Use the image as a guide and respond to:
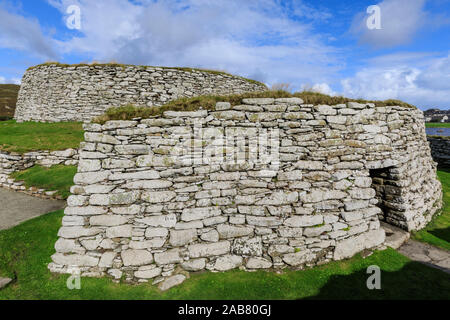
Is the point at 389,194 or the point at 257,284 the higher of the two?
the point at 389,194

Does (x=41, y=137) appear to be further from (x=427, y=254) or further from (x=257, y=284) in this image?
(x=427, y=254)

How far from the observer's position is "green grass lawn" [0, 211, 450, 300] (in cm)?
432

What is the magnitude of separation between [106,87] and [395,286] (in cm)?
1714

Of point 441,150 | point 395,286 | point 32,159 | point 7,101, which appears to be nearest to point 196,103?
point 395,286

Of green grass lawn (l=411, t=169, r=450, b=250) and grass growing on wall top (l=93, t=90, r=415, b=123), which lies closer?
grass growing on wall top (l=93, t=90, r=415, b=123)

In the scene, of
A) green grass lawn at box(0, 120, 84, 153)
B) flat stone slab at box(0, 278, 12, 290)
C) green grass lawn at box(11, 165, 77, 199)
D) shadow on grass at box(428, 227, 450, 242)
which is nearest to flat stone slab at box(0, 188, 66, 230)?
green grass lawn at box(11, 165, 77, 199)

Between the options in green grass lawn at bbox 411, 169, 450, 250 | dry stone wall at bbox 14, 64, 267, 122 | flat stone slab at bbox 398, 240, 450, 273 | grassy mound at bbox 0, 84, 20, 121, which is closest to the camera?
flat stone slab at bbox 398, 240, 450, 273

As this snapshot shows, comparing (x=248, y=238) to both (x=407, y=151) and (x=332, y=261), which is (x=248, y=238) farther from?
(x=407, y=151)

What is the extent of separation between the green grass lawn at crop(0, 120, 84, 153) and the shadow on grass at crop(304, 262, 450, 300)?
511 inches

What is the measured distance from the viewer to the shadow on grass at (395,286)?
4.31 metres

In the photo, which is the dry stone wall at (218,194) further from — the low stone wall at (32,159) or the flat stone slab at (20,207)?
the low stone wall at (32,159)

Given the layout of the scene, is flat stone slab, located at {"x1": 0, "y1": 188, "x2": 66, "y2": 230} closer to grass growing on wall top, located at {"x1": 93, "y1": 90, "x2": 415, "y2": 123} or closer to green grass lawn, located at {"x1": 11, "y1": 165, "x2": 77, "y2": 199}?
green grass lawn, located at {"x1": 11, "y1": 165, "x2": 77, "y2": 199}

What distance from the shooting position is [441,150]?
57.7 feet
